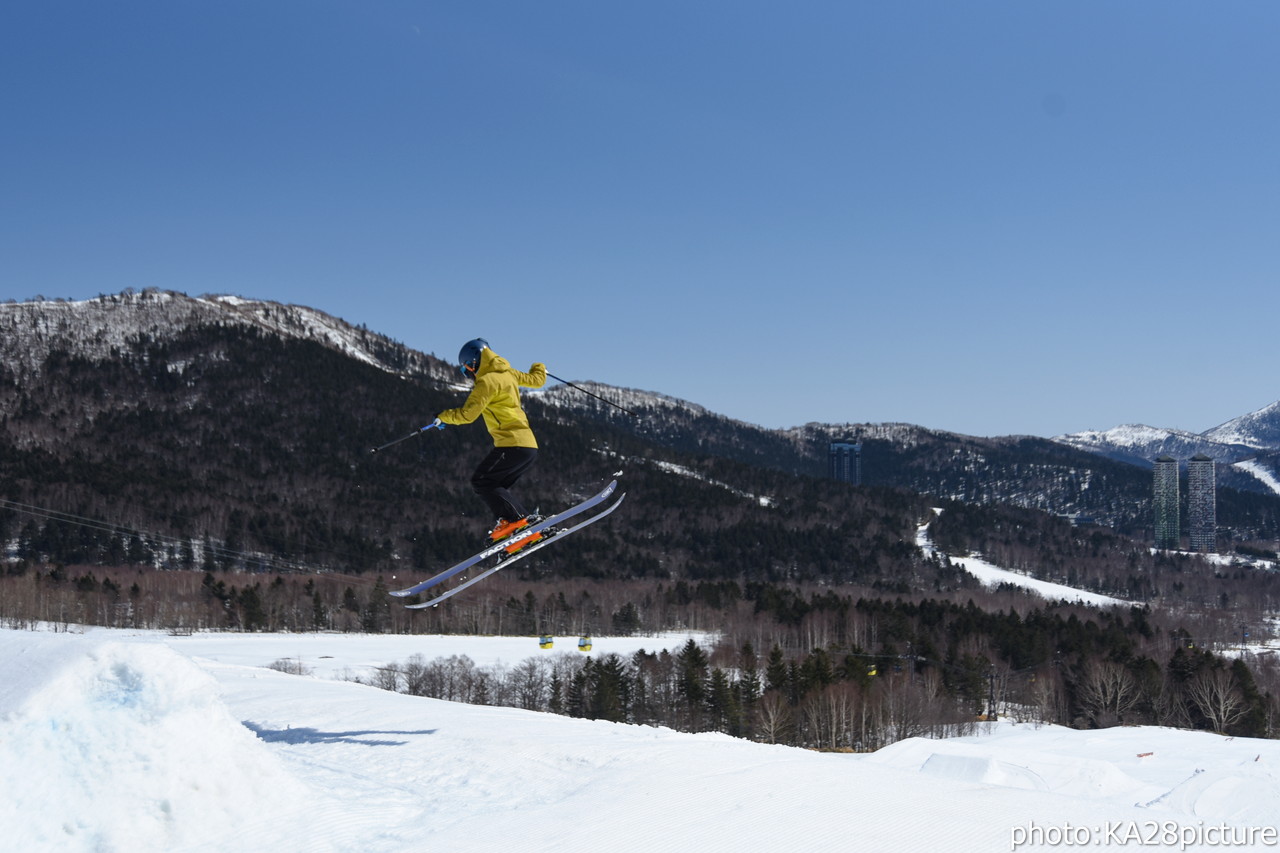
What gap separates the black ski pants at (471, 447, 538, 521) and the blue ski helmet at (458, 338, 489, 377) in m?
1.54

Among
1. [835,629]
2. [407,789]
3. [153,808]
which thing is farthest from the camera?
[835,629]

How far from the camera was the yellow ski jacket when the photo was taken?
15375mm

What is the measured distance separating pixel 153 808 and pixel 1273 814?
37.6 m

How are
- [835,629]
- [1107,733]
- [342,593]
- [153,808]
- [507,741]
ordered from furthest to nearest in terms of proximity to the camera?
[342,593] → [835,629] → [1107,733] → [507,741] → [153,808]

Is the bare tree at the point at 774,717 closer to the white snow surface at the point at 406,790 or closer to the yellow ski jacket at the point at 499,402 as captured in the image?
the white snow surface at the point at 406,790

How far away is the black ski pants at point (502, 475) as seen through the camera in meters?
16.5

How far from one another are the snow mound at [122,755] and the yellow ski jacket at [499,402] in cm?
584

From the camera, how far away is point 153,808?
1180 centimetres

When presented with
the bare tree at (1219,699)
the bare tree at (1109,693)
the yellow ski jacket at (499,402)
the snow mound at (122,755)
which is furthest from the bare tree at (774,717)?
the snow mound at (122,755)

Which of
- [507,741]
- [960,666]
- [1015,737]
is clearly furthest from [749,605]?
[507,741]

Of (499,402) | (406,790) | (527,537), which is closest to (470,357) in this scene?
A: (499,402)

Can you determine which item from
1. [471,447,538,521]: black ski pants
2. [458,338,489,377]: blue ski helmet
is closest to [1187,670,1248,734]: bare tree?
[471,447,538,521]: black ski pants

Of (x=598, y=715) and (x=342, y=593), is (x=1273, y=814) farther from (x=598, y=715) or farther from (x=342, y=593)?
(x=342, y=593)

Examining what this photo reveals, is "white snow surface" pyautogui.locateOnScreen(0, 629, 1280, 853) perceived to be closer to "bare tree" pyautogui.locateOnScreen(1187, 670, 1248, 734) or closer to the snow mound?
the snow mound
